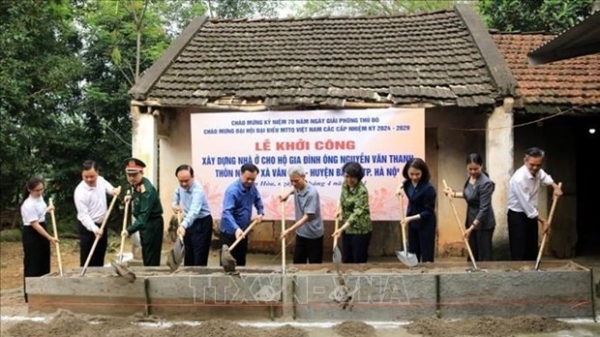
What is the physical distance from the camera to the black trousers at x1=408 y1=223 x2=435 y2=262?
657cm

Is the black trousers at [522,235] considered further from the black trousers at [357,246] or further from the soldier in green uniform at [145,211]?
the soldier in green uniform at [145,211]

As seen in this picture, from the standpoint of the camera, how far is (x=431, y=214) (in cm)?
651

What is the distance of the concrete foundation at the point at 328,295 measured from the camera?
5637mm

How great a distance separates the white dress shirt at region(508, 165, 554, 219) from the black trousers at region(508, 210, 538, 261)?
98 millimetres

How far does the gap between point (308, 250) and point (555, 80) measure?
4.95m

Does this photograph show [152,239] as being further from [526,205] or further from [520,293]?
[526,205]

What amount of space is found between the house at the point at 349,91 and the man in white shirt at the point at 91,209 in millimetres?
1733

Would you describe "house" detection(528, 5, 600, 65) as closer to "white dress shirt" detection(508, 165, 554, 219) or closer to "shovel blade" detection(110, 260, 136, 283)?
"white dress shirt" detection(508, 165, 554, 219)

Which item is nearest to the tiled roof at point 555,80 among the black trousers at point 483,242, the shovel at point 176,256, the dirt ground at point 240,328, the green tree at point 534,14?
the green tree at point 534,14

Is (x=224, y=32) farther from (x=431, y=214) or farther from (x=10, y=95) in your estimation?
(x=431, y=214)

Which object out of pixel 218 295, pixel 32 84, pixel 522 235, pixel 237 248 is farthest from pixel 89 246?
pixel 32 84

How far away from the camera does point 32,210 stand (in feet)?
22.0

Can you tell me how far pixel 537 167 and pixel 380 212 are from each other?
2.36m

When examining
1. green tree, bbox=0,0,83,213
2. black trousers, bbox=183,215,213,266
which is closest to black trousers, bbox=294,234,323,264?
black trousers, bbox=183,215,213,266
